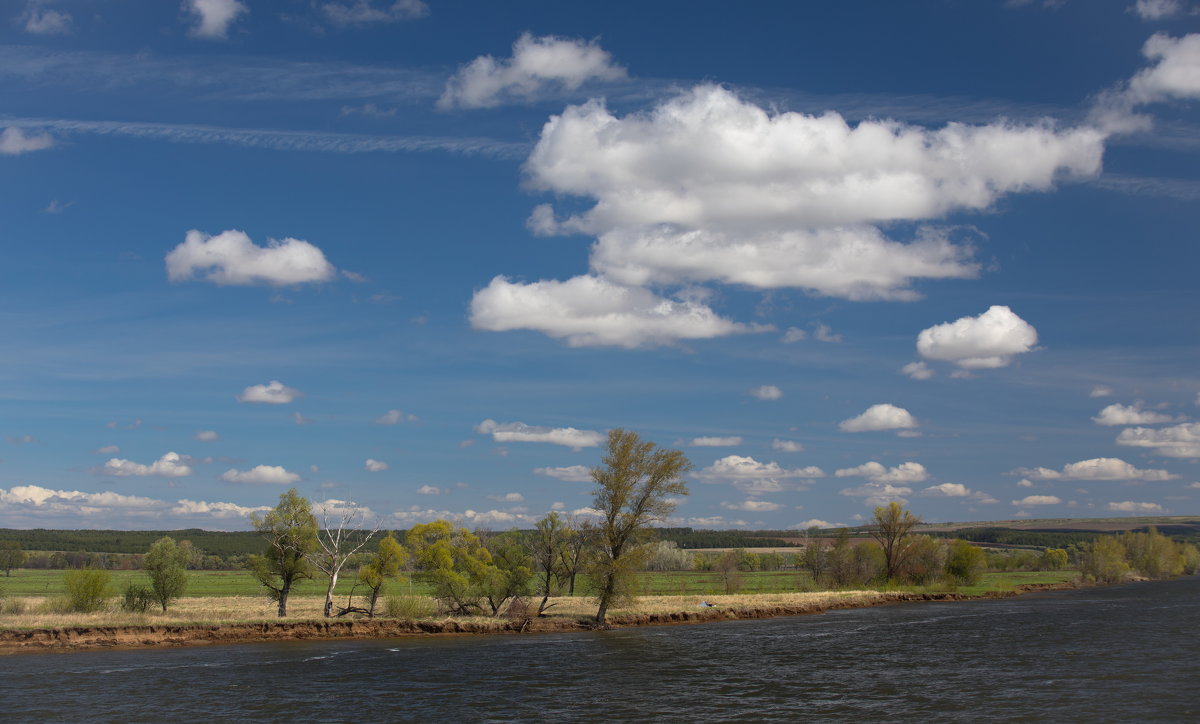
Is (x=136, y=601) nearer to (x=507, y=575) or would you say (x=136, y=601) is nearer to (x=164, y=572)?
(x=164, y=572)

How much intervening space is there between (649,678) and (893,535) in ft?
260

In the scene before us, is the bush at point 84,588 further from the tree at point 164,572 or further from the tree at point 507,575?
the tree at point 507,575

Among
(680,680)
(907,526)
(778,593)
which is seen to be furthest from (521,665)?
(907,526)

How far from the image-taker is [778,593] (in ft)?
324

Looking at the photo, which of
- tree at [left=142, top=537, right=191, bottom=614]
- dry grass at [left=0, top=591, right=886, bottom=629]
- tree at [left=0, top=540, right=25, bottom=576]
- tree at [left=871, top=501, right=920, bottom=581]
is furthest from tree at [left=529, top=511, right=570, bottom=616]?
tree at [left=0, top=540, right=25, bottom=576]

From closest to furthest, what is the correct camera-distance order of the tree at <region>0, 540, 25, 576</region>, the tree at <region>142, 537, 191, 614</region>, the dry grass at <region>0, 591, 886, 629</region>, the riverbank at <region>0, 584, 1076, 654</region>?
the riverbank at <region>0, 584, 1076, 654</region> → the dry grass at <region>0, 591, 886, 629</region> → the tree at <region>142, 537, 191, 614</region> → the tree at <region>0, 540, 25, 576</region>

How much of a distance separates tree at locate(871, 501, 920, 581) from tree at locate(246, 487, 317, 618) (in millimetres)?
76371

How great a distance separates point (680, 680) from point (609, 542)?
23840mm

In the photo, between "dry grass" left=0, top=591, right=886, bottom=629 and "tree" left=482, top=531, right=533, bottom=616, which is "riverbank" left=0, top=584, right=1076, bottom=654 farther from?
"tree" left=482, top=531, right=533, bottom=616

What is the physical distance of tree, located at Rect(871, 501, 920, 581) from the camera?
111m

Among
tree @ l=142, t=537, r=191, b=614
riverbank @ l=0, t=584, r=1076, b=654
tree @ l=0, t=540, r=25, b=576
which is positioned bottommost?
tree @ l=0, t=540, r=25, b=576

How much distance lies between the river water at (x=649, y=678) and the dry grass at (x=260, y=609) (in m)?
4.92

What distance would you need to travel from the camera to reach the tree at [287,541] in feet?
196

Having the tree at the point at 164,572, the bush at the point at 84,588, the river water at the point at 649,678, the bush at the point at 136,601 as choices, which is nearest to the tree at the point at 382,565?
the river water at the point at 649,678
